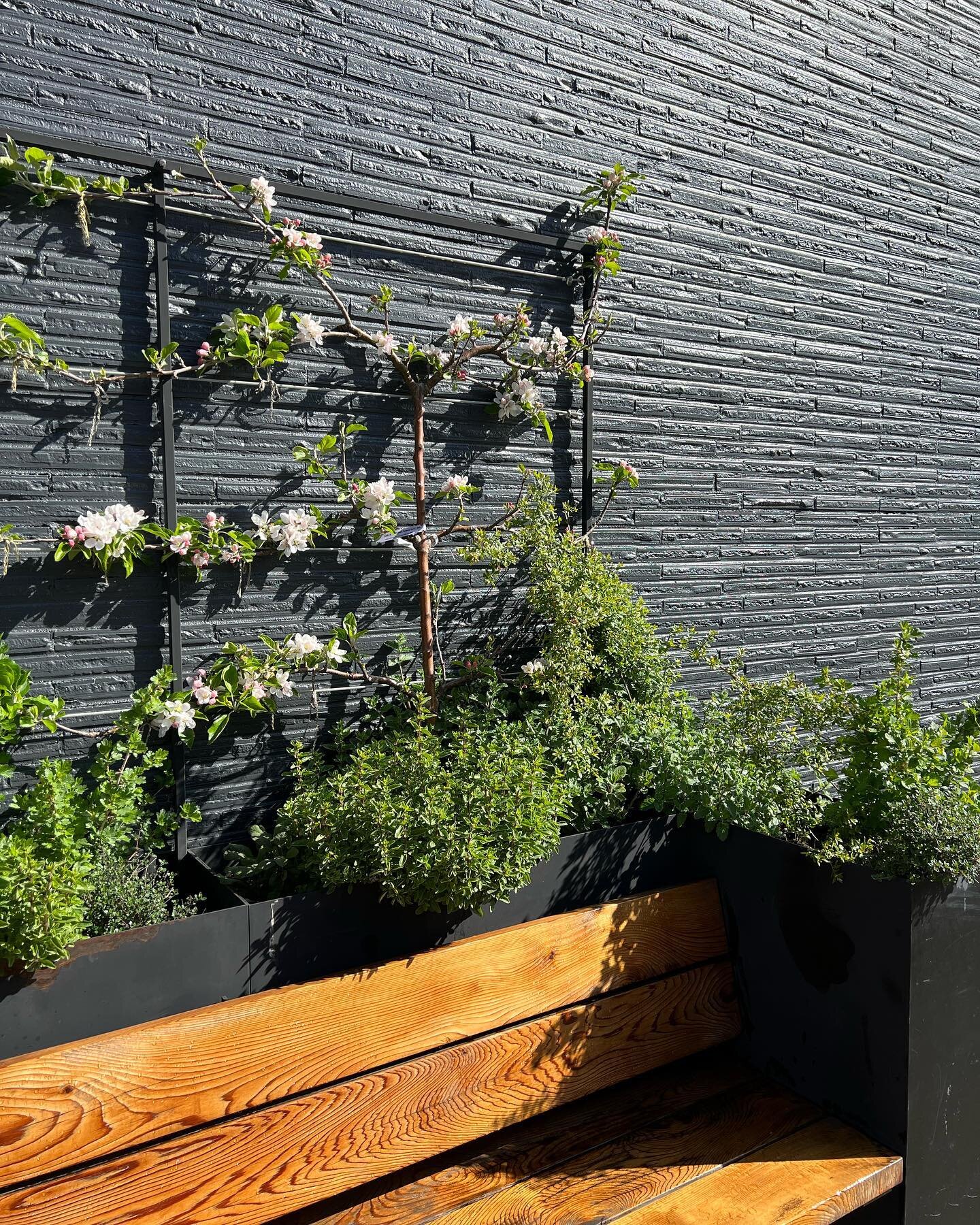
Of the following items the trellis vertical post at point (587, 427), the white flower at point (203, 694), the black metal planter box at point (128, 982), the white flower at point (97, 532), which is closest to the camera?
the black metal planter box at point (128, 982)

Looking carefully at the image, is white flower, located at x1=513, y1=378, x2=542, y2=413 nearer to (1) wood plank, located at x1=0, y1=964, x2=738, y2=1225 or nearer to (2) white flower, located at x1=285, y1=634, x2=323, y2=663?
(2) white flower, located at x1=285, y1=634, x2=323, y2=663

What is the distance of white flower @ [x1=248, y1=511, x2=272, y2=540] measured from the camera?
7.50 feet

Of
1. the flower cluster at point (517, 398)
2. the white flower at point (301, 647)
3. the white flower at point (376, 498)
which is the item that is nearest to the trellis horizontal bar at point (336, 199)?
the flower cluster at point (517, 398)

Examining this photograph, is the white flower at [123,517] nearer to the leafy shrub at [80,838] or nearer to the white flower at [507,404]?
the leafy shrub at [80,838]

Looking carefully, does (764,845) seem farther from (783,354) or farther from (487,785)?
(783,354)

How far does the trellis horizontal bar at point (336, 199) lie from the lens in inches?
80.2

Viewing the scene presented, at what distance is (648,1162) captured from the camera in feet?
5.80

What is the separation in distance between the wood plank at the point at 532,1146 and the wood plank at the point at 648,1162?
0.03 meters

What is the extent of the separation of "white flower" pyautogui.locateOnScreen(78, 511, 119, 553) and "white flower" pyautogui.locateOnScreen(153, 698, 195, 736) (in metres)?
0.38

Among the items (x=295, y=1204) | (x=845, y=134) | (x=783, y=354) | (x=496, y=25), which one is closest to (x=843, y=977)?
(x=295, y=1204)

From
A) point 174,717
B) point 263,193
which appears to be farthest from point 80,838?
point 263,193

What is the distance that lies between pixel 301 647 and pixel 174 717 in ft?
1.14

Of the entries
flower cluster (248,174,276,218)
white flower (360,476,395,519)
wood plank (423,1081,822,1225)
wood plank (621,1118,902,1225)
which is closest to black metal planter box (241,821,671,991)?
wood plank (423,1081,822,1225)

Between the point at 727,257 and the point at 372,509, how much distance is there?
6.09ft
